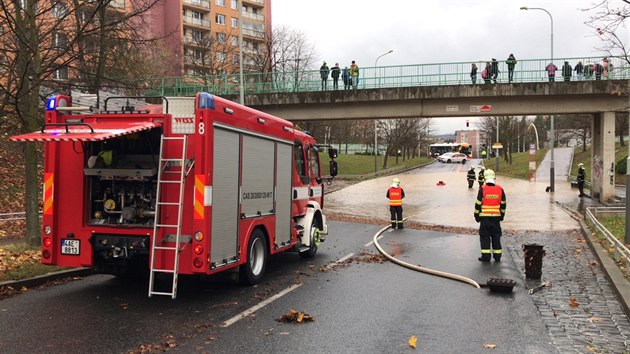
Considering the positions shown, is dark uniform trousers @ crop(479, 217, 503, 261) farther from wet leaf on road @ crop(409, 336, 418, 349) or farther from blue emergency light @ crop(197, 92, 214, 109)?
blue emergency light @ crop(197, 92, 214, 109)

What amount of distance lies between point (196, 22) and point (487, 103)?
5033 centimetres

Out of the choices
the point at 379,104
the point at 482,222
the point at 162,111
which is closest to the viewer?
the point at 162,111

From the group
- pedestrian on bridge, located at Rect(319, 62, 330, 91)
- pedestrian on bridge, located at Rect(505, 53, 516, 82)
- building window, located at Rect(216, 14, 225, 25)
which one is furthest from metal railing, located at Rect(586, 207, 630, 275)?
building window, located at Rect(216, 14, 225, 25)

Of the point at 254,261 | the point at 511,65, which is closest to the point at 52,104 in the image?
the point at 254,261

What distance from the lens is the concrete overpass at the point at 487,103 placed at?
1089 inches

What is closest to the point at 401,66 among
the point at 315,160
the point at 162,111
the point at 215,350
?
the point at 315,160

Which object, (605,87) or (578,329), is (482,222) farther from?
(605,87)

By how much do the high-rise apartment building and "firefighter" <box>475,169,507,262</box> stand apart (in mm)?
40651

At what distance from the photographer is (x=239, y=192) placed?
7539 mm

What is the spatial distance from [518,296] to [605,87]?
928 inches

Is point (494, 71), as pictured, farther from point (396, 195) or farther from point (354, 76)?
point (396, 195)

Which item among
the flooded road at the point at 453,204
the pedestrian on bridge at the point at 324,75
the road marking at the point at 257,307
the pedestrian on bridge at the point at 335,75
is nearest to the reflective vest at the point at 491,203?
the road marking at the point at 257,307

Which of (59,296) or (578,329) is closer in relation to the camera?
(578,329)

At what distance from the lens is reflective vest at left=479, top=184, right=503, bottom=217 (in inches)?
423
